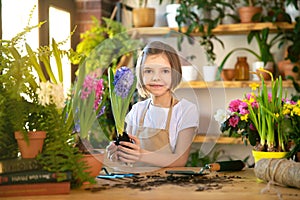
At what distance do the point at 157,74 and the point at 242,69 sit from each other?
98.5 inches

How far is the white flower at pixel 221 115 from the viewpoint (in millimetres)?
2312

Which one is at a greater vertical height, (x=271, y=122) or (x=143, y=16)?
(x=143, y=16)

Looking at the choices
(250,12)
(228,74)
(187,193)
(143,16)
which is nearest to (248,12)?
(250,12)

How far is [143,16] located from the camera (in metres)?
4.64

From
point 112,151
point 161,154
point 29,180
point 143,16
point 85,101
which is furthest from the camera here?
point 143,16

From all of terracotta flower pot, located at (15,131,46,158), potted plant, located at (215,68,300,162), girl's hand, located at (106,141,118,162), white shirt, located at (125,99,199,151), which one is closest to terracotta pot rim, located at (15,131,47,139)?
terracotta flower pot, located at (15,131,46,158)

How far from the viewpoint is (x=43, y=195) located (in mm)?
1698

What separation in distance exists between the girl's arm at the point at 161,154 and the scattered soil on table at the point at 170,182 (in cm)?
10

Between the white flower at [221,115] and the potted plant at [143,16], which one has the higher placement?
the potted plant at [143,16]

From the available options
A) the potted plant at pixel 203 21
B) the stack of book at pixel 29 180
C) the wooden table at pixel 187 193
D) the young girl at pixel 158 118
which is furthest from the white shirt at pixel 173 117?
the potted plant at pixel 203 21

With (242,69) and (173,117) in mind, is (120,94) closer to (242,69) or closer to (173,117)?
(173,117)

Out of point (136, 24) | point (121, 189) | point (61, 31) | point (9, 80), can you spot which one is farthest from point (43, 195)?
point (136, 24)

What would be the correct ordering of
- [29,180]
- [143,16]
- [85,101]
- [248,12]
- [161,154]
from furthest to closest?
[143,16] < [248,12] < [161,154] < [85,101] < [29,180]

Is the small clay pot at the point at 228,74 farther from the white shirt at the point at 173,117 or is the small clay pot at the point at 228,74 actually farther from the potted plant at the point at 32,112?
the potted plant at the point at 32,112
